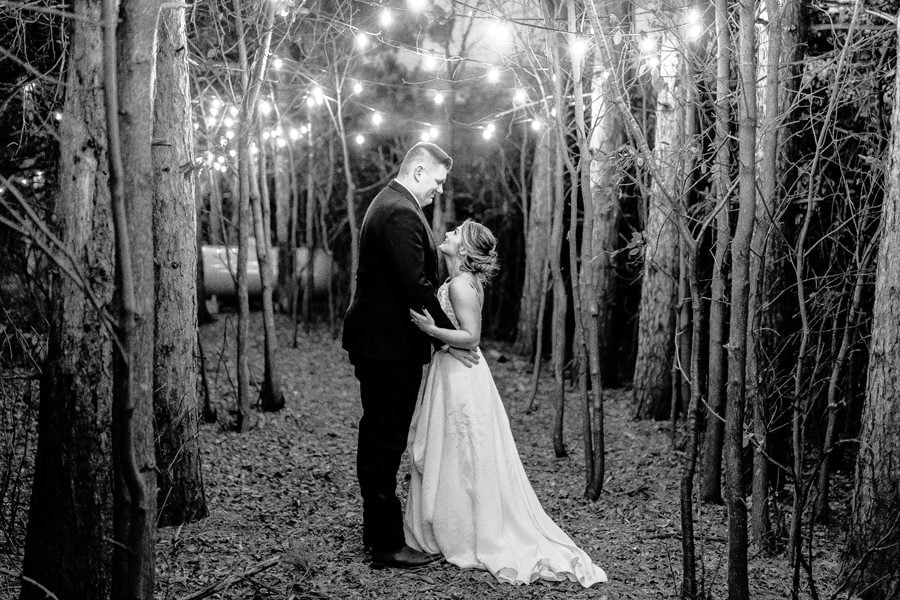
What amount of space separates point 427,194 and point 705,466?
3.14 m

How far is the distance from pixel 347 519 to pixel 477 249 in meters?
2.20

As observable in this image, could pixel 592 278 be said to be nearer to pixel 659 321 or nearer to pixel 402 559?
pixel 402 559

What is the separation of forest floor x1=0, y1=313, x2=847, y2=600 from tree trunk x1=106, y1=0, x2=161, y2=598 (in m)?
0.87

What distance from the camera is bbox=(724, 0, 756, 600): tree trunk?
3.25 meters

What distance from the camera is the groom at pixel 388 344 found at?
14.4ft

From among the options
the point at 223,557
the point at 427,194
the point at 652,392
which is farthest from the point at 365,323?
the point at 652,392

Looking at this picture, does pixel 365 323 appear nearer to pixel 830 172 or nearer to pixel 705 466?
pixel 705 466

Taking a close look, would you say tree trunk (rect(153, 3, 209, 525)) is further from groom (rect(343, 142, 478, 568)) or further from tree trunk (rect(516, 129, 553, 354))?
tree trunk (rect(516, 129, 553, 354))

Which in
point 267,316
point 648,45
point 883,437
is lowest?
point 883,437

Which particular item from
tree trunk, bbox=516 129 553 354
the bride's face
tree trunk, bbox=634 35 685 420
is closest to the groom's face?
the bride's face

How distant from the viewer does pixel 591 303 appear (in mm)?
6086

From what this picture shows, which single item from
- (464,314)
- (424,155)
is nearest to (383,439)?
(464,314)

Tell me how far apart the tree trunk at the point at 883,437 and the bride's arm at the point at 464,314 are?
2214 mm

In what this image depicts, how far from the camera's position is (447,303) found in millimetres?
4766
